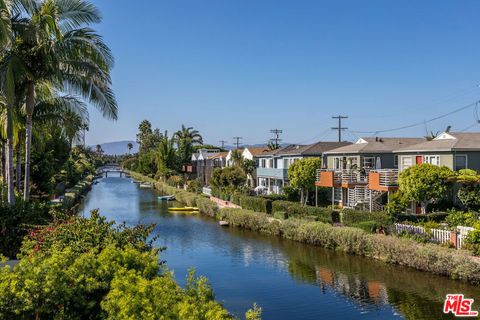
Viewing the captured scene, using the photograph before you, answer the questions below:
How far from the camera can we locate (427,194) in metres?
32.7

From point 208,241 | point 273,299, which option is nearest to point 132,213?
point 208,241

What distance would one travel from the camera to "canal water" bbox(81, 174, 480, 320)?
21781 mm

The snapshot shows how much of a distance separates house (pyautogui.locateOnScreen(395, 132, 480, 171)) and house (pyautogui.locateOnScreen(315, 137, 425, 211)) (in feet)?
8.21

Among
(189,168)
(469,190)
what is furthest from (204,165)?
(469,190)

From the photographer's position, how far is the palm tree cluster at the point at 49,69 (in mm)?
18734

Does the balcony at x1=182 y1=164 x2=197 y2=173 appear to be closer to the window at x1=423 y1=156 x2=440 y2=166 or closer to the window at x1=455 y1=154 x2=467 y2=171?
the window at x1=423 y1=156 x2=440 y2=166

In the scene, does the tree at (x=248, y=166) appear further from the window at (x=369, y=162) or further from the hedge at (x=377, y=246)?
the window at (x=369, y=162)

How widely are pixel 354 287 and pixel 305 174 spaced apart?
24.2 meters

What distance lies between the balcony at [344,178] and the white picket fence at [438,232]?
13.2 m

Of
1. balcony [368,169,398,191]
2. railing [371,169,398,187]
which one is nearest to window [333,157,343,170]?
balcony [368,169,398,191]

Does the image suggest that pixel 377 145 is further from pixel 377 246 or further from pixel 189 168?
pixel 189 168

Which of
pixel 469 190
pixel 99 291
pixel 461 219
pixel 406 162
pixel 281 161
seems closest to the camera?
pixel 99 291

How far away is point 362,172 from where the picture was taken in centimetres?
4428

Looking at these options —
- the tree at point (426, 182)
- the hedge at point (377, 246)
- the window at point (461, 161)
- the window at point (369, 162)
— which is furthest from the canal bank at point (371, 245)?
the window at point (369, 162)
